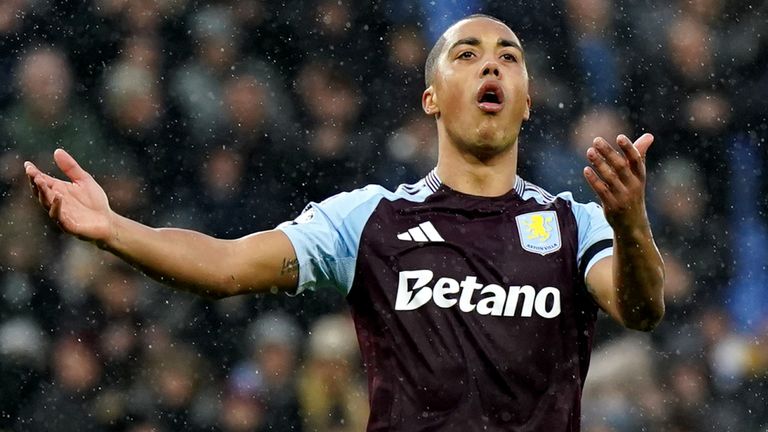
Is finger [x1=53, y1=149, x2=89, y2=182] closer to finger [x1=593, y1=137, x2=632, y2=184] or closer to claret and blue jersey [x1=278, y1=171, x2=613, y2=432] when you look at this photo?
claret and blue jersey [x1=278, y1=171, x2=613, y2=432]

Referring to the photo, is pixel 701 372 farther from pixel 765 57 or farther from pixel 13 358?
pixel 13 358

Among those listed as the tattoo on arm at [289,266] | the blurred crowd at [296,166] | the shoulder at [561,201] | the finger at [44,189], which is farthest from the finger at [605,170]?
the blurred crowd at [296,166]

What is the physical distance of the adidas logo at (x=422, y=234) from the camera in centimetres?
362

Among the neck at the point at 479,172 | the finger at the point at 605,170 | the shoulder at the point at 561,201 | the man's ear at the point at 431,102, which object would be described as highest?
the finger at the point at 605,170

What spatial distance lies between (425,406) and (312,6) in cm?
375

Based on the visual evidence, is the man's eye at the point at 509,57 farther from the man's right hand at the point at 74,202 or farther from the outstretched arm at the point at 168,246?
the man's right hand at the point at 74,202

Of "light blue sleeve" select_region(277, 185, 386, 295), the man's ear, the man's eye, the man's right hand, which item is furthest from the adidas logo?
the man's right hand

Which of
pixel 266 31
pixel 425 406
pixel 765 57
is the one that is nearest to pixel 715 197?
pixel 765 57

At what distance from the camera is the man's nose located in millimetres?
3875

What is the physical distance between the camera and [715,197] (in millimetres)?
6566

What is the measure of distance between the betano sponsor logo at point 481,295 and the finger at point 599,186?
537 mm

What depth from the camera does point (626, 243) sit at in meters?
3.16

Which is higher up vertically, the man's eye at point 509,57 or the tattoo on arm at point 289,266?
the man's eye at point 509,57

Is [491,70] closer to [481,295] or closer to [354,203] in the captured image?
[354,203]
